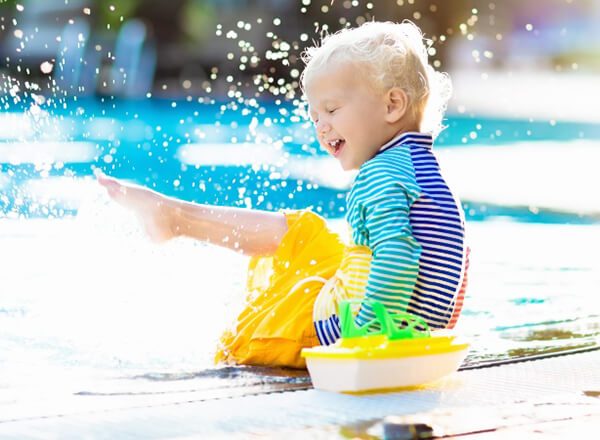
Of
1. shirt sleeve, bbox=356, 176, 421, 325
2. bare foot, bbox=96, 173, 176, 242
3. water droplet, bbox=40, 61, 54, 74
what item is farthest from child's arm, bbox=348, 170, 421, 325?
water droplet, bbox=40, 61, 54, 74

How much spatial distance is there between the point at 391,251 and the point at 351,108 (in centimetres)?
31

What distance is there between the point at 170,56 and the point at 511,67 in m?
4.40

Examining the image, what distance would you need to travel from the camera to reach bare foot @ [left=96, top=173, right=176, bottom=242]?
7.38 ft

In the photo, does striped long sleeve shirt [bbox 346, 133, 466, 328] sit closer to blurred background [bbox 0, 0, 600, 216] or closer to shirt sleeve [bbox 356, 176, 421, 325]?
shirt sleeve [bbox 356, 176, 421, 325]

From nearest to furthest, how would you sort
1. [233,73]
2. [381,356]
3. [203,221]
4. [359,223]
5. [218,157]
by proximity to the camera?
[381,356]
[359,223]
[203,221]
[218,157]
[233,73]

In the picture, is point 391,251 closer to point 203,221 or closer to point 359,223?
point 359,223

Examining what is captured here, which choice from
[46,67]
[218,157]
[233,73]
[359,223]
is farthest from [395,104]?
[46,67]

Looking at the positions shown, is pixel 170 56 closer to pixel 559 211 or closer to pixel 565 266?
pixel 559 211

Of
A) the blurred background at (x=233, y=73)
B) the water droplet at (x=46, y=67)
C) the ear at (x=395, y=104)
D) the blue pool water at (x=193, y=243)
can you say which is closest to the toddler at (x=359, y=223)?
the ear at (x=395, y=104)

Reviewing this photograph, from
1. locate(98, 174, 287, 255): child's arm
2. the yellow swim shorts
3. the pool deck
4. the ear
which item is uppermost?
the ear

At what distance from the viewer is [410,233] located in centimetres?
184

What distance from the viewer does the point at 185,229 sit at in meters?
2.25

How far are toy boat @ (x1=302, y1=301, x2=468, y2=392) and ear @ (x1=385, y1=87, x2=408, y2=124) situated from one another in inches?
14.6

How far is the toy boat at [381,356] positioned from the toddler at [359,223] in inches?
2.8
